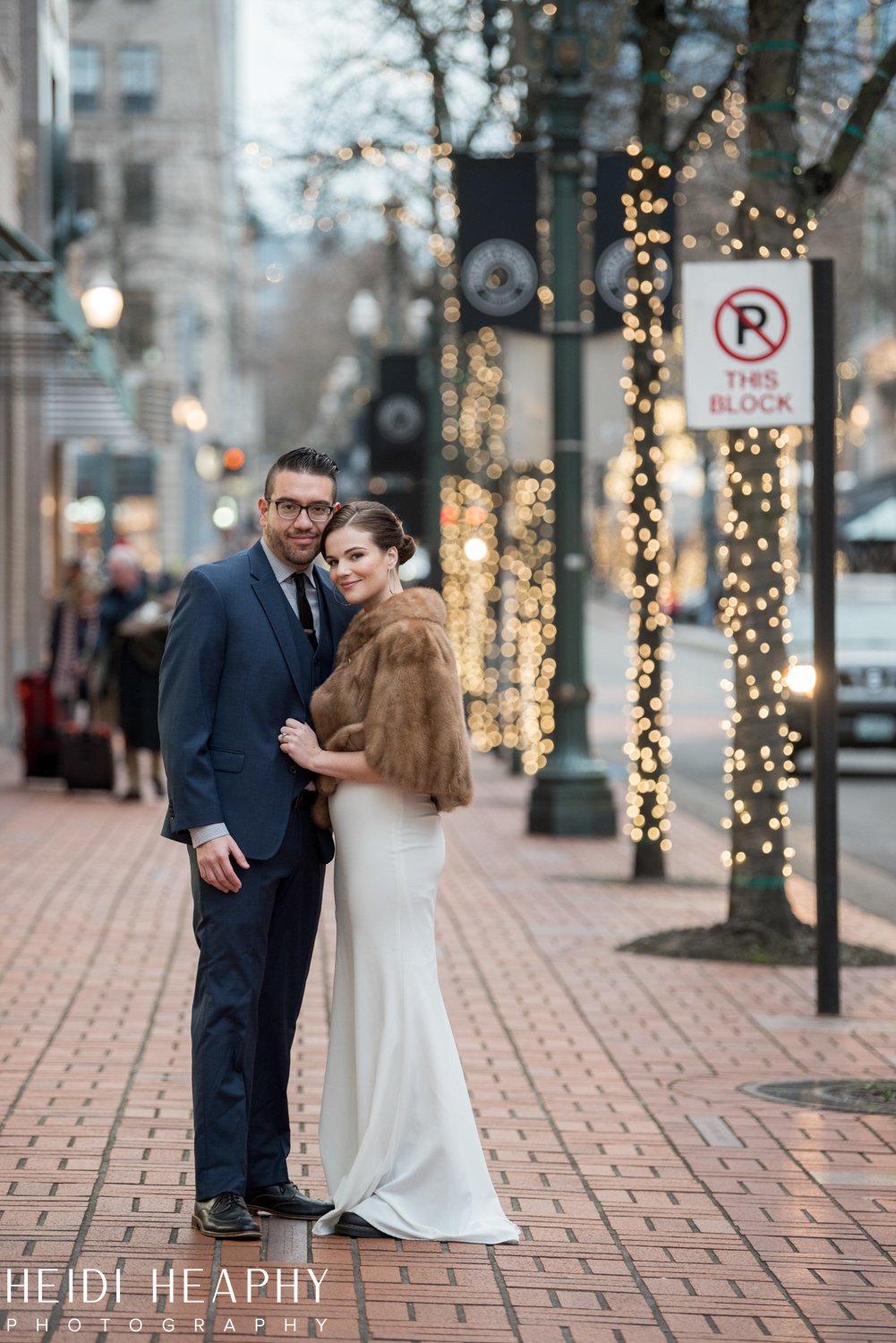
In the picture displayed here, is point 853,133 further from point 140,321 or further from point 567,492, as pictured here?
point 140,321

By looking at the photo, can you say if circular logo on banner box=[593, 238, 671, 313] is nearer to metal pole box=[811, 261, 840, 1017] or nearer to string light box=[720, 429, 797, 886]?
string light box=[720, 429, 797, 886]

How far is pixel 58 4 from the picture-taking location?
24.9 meters

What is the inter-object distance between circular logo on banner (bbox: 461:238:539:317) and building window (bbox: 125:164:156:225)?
38762mm

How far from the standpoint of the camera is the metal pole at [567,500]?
15.0m

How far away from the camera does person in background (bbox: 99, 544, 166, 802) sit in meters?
16.7

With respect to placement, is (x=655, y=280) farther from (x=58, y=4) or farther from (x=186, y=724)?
(x=58, y=4)

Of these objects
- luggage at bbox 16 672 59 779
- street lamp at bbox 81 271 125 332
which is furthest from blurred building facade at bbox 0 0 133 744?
luggage at bbox 16 672 59 779

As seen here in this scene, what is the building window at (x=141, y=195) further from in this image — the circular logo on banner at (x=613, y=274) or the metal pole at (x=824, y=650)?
the metal pole at (x=824, y=650)

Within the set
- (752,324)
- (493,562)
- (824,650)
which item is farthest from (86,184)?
(824,650)

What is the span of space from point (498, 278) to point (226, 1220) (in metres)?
11.3

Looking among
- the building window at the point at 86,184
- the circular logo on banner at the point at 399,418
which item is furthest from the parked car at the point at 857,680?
the building window at the point at 86,184

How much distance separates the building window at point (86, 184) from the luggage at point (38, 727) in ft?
125

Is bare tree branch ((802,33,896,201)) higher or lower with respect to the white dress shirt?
higher

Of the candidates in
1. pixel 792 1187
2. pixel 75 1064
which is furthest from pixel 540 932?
pixel 792 1187
